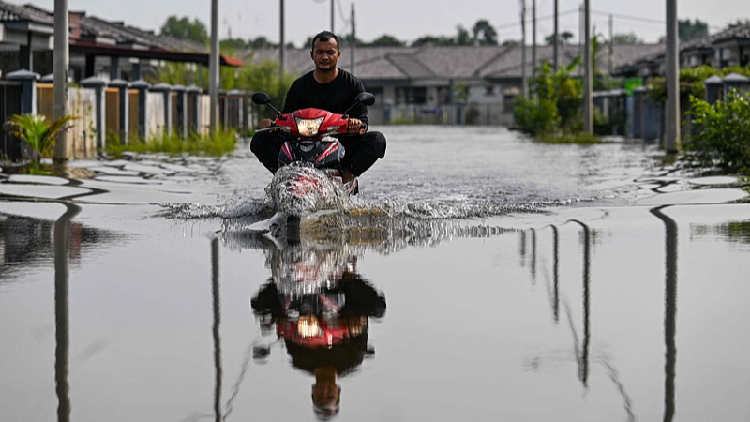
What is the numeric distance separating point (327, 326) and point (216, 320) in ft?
2.08

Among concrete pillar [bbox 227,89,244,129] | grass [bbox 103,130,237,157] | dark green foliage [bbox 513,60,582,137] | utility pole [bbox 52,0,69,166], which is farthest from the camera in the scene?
dark green foliage [bbox 513,60,582,137]

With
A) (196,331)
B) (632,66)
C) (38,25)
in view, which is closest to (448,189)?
(196,331)

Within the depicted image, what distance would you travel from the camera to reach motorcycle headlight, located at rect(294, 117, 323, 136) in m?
12.8

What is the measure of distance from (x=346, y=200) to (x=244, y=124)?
124ft

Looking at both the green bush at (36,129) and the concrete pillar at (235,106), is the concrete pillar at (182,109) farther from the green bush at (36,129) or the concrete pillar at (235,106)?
the green bush at (36,129)

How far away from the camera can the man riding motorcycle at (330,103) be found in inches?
523

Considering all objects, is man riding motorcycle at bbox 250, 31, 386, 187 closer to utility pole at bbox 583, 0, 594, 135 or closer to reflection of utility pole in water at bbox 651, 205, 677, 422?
reflection of utility pole in water at bbox 651, 205, 677, 422

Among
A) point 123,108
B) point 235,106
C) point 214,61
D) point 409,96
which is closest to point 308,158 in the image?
point 123,108

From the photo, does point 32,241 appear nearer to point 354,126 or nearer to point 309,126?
point 309,126

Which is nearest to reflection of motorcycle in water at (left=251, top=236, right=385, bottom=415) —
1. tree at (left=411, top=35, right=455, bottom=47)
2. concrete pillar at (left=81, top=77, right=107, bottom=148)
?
concrete pillar at (left=81, top=77, right=107, bottom=148)

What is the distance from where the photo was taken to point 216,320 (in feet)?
24.4

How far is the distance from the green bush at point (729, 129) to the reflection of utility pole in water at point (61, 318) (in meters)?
11.3

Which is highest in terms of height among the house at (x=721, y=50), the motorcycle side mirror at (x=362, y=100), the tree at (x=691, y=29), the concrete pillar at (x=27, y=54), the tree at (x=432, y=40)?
the tree at (x=691, y=29)

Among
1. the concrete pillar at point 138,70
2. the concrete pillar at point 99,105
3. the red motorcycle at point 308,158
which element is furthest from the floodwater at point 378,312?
the concrete pillar at point 138,70
